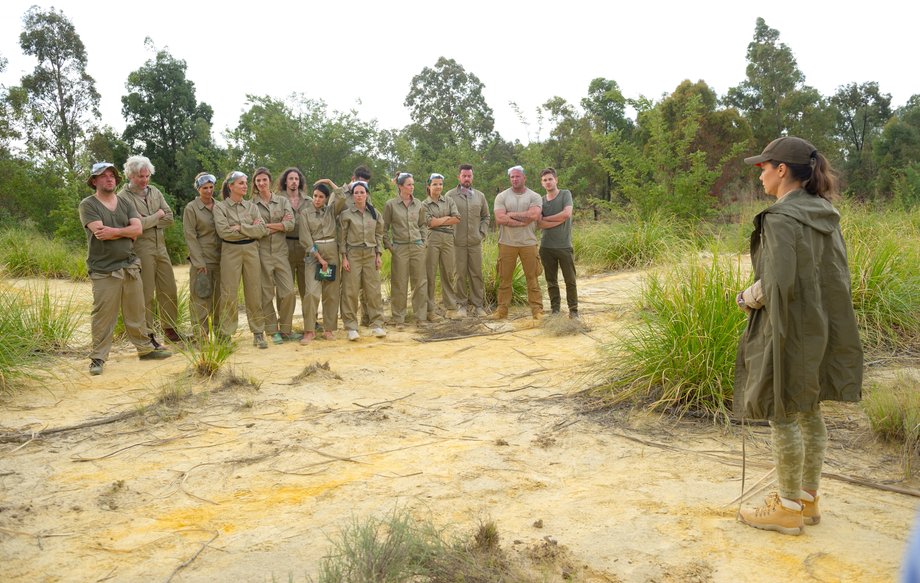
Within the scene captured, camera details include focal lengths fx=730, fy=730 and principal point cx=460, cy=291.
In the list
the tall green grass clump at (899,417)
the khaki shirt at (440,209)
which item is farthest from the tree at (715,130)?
the tall green grass clump at (899,417)

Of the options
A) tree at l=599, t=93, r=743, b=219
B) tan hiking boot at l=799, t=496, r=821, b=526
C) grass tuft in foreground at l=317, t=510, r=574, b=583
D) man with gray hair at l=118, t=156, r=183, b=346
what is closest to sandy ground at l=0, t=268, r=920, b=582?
tan hiking boot at l=799, t=496, r=821, b=526

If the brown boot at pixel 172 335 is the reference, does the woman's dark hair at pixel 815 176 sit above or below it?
above

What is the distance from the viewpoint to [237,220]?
8.05 metres

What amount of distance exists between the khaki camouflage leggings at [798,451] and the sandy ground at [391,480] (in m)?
0.23

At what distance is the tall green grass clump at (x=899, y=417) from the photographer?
412cm

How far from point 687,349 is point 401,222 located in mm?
4980

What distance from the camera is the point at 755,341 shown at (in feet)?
10.9

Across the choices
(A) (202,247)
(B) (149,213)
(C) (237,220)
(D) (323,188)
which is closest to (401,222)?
(D) (323,188)

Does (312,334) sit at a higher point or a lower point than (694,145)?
lower

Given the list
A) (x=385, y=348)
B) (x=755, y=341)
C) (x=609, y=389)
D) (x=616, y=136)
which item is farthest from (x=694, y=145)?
(x=755, y=341)

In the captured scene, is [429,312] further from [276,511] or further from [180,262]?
[180,262]

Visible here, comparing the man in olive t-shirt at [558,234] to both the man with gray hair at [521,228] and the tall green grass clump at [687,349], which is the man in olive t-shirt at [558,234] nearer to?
the man with gray hair at [521,228]

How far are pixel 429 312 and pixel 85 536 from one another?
21.5 feet

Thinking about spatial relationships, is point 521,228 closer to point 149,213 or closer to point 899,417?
point 149,213
